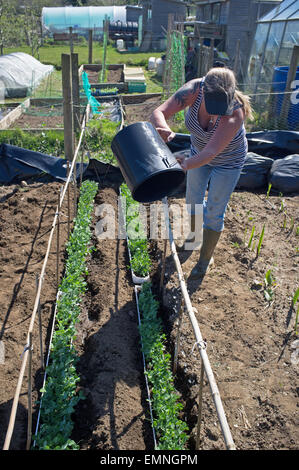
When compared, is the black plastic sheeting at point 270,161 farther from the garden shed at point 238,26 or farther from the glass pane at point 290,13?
the garden shed at point 238,26

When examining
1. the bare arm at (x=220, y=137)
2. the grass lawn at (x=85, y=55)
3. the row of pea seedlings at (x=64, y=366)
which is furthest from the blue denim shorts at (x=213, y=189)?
the grass lawn at (x=85, y=55)

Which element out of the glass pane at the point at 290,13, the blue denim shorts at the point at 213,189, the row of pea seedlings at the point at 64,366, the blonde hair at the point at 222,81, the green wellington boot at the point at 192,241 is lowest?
the row of pea seedlings at the point at 64,366

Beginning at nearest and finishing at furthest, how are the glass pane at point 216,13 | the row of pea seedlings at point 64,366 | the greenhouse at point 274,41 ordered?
the row of pea seedlings at point 64,366 → the greenhouse at point 274,41 → the glass pane at point 216,13

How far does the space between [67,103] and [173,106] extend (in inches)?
122

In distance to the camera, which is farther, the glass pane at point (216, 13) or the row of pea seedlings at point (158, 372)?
the glass pane at point (216, 13)

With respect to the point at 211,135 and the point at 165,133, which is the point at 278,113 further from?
the point at 165,133

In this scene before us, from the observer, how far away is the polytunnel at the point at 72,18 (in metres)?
28.0

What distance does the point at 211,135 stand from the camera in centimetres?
297

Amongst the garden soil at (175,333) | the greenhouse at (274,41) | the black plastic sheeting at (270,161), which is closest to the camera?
the garden soil at (175,333)

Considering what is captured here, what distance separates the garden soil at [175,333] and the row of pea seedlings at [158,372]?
9 centimetres

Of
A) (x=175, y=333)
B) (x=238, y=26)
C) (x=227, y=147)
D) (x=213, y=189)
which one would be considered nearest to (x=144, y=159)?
(x=227, y=147)

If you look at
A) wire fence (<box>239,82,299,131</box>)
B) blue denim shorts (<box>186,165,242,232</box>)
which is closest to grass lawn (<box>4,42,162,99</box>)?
wire fence (<box>239,82,299,131</box>)

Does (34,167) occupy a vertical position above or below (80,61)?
below

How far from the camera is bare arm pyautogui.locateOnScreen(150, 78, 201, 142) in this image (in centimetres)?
289
